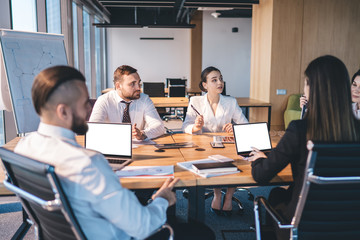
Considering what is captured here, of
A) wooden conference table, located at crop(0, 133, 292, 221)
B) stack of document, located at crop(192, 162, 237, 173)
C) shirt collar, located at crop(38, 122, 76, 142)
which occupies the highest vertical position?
shirt collar, located at crop(38, 122, 76, 142)

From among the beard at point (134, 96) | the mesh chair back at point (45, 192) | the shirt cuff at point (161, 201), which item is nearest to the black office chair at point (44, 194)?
the mesh chair back at point (45, 192)

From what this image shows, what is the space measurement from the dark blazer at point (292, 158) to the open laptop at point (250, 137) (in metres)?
0.53

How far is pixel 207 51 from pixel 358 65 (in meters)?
6.40

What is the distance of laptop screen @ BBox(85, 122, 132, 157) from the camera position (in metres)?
2.04

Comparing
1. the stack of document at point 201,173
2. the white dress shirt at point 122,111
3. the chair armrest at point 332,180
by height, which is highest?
the white dress shirt at point 122,111

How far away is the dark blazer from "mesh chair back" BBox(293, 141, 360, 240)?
12 centimetres

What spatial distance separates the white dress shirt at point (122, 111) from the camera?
2.89 metres

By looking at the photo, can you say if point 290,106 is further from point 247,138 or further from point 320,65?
point 320,65

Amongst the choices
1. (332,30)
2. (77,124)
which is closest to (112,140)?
(77,124)

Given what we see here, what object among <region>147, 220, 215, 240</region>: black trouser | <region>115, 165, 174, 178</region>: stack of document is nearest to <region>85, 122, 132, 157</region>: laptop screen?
<region>115, 165, 174, 178</region>: stack of document

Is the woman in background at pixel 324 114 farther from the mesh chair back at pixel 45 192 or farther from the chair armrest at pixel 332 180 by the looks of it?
the mesh chair back at pixel 45 192

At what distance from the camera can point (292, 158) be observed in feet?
5.00

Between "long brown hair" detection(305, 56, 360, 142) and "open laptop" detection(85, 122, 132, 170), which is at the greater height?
"long brown hair" detection(305, 56, 360, 142)

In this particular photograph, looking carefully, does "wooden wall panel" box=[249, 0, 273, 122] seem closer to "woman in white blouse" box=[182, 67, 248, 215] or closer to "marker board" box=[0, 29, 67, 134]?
"woman in white blouse" box=[182, 67, 248, 215]
